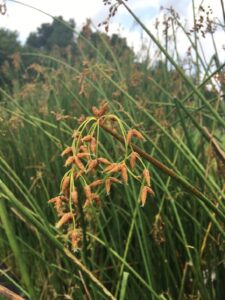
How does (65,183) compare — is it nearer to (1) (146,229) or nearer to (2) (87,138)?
(2) (87,138)

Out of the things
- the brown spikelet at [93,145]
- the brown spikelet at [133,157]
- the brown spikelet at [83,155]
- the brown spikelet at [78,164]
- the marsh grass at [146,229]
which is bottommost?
the marsh grass at [146,229]

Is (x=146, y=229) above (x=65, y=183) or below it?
below

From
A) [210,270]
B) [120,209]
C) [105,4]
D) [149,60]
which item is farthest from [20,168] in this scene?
[149,60]

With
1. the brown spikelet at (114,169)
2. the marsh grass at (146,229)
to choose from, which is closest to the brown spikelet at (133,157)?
the brown spikelet at (114,169)

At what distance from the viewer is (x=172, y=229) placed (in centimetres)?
168

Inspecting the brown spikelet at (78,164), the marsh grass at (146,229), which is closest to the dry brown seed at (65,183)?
the brown spikelet at (78,164)

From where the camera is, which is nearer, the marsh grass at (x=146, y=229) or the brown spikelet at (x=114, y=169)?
the brown spikelet at (x=114, y=169)

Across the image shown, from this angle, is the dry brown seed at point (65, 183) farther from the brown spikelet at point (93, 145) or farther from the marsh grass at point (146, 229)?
the marsh grass at point (146, 229)

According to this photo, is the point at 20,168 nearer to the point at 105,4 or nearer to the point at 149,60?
the point at 105,4

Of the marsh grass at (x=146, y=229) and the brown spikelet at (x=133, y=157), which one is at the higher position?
the brown spikelet at (x=133, y=157)

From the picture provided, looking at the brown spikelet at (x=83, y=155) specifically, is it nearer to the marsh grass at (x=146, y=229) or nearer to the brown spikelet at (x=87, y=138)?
the brown spikelet at (x=87, y=138)

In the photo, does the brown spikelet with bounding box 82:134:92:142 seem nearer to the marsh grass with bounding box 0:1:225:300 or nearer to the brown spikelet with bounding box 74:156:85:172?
the brown spikelet with bounding box 74:156:85:172

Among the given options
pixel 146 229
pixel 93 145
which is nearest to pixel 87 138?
pixel 93 145

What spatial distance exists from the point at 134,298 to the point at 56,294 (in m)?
0.20
